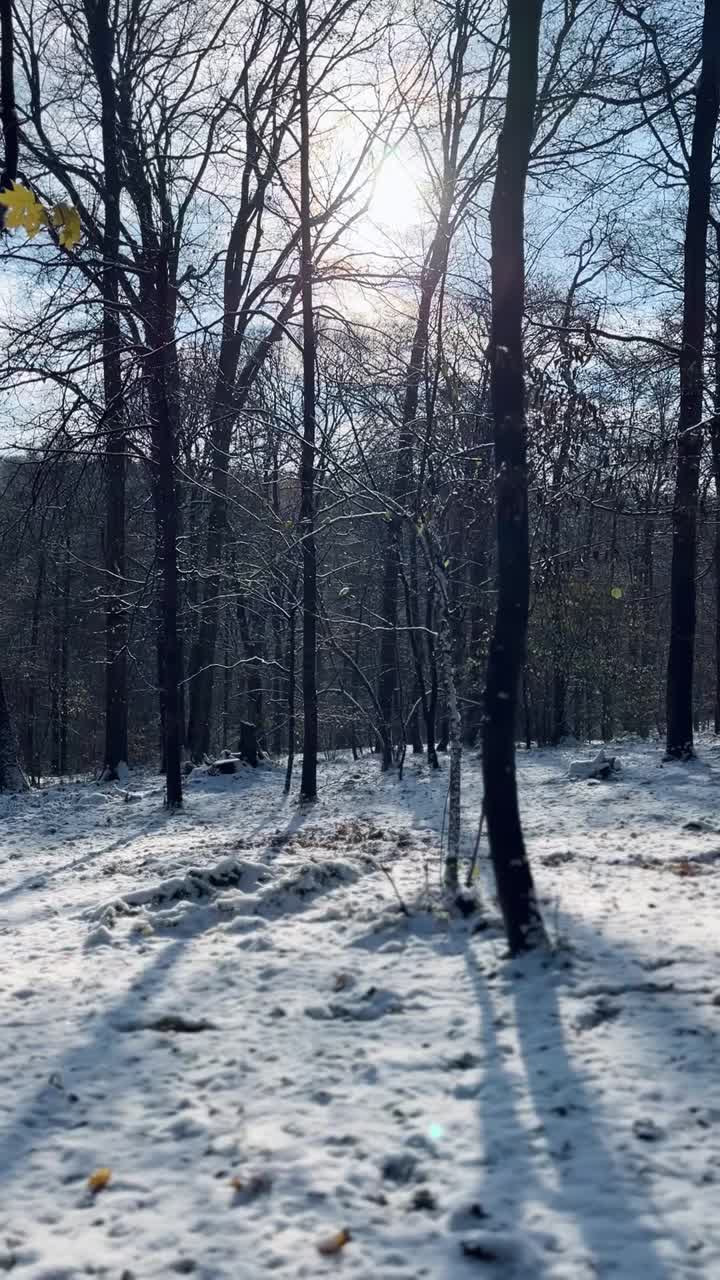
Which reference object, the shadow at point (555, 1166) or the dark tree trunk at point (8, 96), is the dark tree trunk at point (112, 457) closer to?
the dark tree trunk at point (8, 96)

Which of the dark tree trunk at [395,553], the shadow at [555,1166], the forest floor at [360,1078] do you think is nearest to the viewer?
the shadow at [555,1166]

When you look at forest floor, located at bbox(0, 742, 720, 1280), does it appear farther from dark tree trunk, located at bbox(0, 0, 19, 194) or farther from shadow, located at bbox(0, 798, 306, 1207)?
dark tree trunk, located at bbox(0, 0, 19, 194)

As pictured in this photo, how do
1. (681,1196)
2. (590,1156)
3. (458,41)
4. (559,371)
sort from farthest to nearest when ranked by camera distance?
(458,41), (559,371), (590,1156), (681,1196)

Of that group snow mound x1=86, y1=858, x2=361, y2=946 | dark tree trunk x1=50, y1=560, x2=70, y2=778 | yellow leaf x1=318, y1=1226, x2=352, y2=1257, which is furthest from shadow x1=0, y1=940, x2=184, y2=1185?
dark tree trunk x1=50, y1=560, x2=70, y2=778

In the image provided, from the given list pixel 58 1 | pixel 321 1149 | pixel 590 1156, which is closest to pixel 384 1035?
pixel 321 1149

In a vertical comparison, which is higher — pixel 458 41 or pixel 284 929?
pixel 458 41

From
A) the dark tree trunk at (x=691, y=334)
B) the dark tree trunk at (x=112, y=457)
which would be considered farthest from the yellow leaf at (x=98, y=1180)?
the dark tree trunk at (x=112, y=457)

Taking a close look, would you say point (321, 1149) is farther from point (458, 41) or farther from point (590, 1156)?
point (458, 41)

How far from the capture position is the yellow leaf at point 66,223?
2.59 metres

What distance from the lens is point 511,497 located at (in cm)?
498

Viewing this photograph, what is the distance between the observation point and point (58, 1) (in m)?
15.1

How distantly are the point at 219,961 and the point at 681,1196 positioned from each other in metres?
3.08

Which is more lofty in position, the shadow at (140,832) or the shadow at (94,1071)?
the shadow at (94,1071)

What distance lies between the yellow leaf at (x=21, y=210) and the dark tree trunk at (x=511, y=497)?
3.05 m
